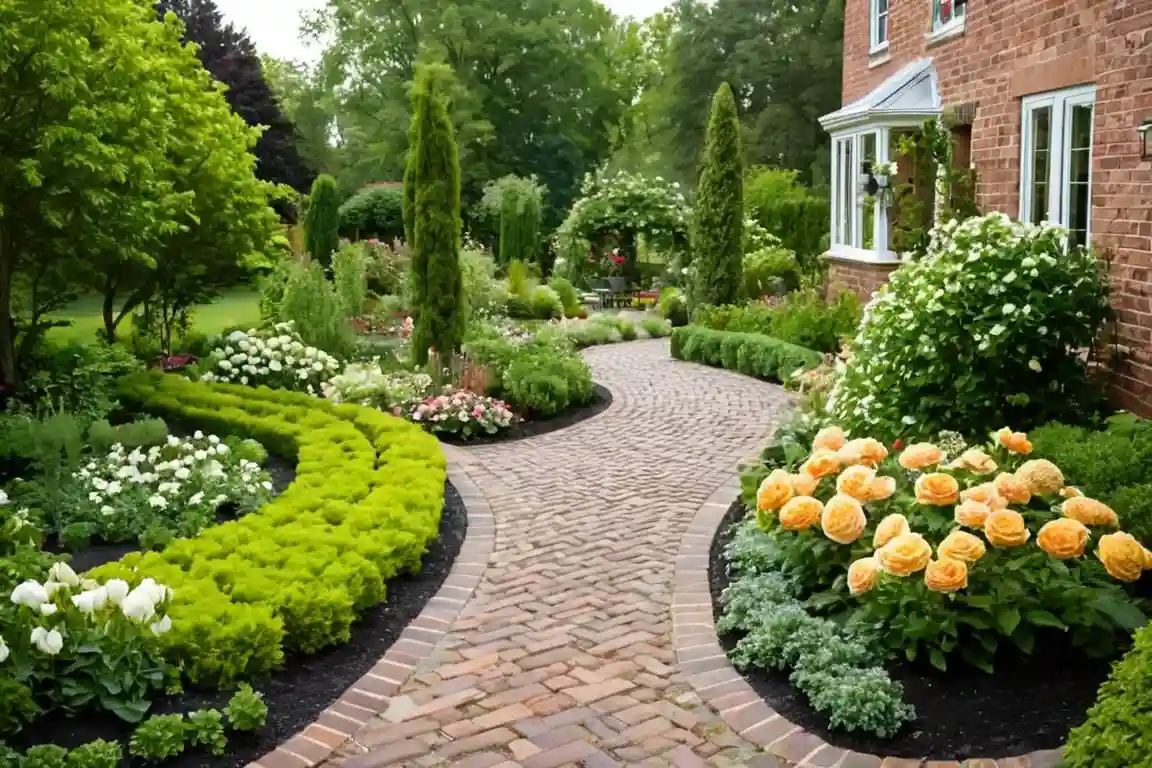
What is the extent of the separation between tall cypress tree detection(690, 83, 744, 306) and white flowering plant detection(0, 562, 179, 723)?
1323 cm

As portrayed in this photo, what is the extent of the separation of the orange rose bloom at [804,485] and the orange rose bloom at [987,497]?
841 millimetres

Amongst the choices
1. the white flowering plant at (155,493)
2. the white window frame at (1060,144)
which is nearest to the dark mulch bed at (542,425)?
the white flowering plant at (155,493)

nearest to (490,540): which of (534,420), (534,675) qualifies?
(534,675)

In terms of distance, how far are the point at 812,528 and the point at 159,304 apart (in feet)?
31.8

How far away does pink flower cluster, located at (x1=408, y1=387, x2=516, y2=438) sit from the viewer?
405 inches

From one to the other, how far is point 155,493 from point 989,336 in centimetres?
546

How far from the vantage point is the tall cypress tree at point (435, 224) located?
1158 centimetres

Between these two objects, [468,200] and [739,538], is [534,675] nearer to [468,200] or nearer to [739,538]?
[739,538]

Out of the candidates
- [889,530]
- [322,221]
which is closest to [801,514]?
[889,530]

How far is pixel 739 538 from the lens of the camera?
631 cm

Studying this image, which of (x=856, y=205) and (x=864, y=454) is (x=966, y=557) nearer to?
(x=864, y=454)

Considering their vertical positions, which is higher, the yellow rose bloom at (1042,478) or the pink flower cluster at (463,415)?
the yellow rose bloom at (1042,478)

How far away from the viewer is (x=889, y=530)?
191 inches

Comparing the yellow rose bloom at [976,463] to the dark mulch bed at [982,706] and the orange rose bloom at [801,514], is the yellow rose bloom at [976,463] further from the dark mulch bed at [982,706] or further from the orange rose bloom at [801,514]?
the dark mulch bed at [982,706]
